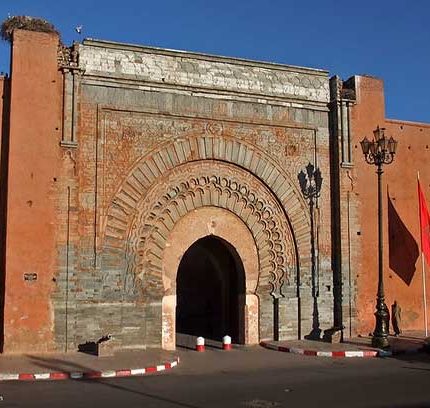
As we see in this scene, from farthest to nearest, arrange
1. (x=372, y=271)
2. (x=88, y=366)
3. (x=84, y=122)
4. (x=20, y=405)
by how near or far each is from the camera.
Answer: (x=372, y=271)
(x=84, y=122)
(x=88, y=366)
(x=20, y=405)

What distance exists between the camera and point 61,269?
12.8 meters

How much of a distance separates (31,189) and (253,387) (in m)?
6.28

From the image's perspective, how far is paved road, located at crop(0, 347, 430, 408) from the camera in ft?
25.6

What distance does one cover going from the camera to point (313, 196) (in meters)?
15.4

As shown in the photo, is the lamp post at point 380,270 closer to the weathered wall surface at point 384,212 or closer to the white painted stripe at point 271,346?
the weathered wall surface at point 384,212

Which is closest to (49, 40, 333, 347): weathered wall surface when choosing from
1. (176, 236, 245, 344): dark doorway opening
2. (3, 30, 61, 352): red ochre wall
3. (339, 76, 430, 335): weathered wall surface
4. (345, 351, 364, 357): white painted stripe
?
(3, 30, 61, 352): red ochre wall

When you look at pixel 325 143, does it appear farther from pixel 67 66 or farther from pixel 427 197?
pixel 67 66

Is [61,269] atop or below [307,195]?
below

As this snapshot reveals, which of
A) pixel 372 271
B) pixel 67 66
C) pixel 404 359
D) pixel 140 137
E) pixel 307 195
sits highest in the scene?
pixel 67 66

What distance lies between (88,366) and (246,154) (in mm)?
6210

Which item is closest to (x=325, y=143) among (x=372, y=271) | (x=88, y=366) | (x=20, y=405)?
(x=372, y=271)

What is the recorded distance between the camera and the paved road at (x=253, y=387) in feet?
25.6

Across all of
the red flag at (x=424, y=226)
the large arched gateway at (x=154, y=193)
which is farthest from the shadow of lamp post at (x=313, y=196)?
the red flag at (x=424, y=226)

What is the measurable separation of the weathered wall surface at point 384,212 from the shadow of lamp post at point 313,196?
63cm
